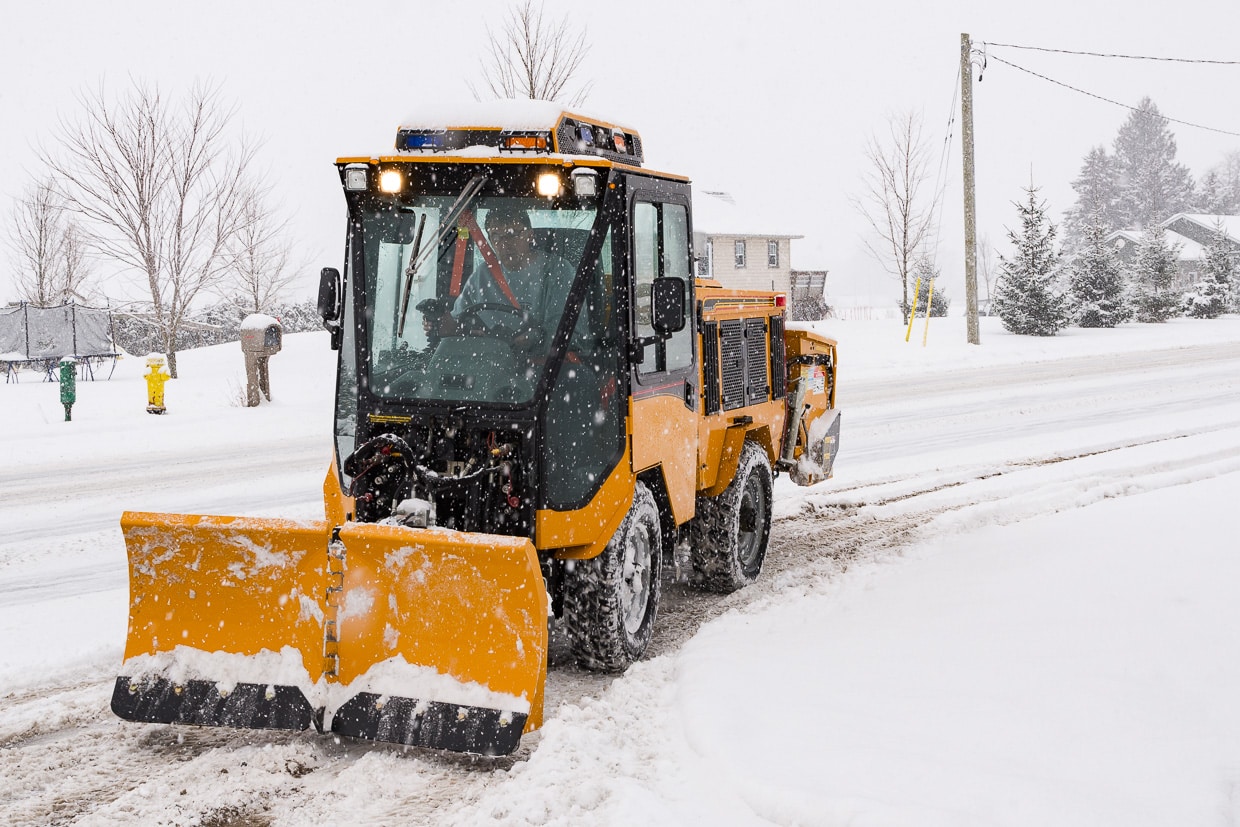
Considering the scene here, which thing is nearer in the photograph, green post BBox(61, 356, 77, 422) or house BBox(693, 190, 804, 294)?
green post BBox(61, 356, 77, 422)

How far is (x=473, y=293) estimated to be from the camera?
5141 millimetres

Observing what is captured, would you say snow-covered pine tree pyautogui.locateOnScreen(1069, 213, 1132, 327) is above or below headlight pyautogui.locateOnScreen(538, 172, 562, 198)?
above

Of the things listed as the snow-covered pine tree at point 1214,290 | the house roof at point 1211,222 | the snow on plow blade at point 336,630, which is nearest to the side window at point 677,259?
the snow on plow blade at point 336,630

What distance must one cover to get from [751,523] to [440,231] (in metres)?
3.14

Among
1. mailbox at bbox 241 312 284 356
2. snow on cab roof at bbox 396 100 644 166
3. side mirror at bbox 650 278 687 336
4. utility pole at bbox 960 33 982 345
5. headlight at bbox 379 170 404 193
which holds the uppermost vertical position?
utility pole at bbox 960 33 982 345

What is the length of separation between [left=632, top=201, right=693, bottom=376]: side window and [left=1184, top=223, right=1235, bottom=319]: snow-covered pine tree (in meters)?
38.8

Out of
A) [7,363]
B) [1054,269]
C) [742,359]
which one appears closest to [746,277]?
[1054,269]

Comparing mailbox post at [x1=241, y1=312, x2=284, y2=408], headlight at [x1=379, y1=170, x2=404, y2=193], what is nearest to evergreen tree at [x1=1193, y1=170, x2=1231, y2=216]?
mailbox post at [x1=241, y1=312, x2=284, y2=408]

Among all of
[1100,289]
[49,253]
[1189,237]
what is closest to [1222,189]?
[1189,237]

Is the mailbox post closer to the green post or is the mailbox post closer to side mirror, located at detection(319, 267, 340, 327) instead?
the green post

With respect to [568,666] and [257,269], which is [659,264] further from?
[257,269]

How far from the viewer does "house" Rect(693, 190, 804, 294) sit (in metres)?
46.5

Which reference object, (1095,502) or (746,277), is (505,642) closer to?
(1095,502)

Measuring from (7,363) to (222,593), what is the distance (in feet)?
82.8
